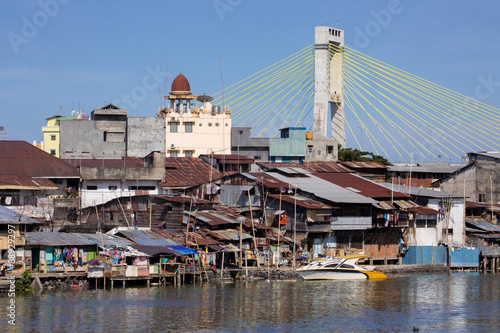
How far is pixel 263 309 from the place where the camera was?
115 feet

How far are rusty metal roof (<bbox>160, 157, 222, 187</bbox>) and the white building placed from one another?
8.28 m

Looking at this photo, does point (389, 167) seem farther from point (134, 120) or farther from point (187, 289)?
point (187, 289)

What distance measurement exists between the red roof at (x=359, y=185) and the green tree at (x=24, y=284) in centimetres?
2433

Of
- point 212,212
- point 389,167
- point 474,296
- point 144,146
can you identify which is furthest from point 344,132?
point 474,296

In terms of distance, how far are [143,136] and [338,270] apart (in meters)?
28.4

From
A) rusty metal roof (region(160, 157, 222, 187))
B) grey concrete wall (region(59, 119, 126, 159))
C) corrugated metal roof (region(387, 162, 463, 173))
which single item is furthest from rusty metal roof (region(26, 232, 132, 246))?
corrugated metal roof (region(387, 162, 463, 173))

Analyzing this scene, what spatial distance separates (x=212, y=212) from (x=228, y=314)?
52.6 ft

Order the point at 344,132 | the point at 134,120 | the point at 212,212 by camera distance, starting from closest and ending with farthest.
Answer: the point at 212,212, the point at 134,120, the point at 344,132

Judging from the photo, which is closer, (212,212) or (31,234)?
(31,234)

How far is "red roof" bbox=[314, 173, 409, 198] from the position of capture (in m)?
53.9

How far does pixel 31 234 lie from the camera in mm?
38719

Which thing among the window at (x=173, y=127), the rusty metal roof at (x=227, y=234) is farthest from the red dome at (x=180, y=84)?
the rusty metal roof at (x=227, y=234)

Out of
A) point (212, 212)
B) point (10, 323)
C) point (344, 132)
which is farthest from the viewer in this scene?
point (344, 132)

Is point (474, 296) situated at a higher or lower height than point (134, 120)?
lower
